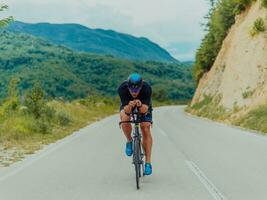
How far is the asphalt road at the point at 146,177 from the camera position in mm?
8656

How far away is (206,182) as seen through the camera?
972 cm

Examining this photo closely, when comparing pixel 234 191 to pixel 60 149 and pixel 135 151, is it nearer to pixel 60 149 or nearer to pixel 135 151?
pixel 135 151

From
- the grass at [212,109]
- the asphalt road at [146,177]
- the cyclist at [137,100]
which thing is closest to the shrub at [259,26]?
the grass at [212,109]

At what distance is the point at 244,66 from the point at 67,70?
399 feet

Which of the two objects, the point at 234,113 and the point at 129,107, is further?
the point at 234,113

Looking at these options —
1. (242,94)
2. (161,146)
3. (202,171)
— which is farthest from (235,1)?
(202,171)

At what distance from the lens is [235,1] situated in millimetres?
45812

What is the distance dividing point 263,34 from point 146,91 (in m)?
29.5

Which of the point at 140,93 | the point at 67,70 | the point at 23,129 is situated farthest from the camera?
the point at 67,70

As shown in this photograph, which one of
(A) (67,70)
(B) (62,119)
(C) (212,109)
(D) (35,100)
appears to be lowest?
(C) (212,109)

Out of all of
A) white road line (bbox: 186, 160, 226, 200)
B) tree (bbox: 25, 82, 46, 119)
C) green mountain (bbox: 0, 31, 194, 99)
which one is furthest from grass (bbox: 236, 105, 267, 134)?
green mountain (bbox: 0, 31, 194, 99)

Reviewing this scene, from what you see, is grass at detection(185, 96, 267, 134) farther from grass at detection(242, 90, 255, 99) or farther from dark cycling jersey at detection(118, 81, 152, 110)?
dark cycling jersey at detection(118, 81, 152, 110)

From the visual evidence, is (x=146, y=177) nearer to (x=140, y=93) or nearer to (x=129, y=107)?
(x=129, y=107)

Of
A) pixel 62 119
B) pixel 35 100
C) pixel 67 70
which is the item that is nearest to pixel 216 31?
pixel 62 119
